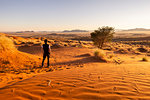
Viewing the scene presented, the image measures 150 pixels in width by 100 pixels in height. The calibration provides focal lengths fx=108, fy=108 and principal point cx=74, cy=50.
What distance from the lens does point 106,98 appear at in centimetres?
258

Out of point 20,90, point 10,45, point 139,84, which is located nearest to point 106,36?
point 10,45

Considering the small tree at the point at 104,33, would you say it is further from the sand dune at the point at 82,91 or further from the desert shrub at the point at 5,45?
the sand dune at the point at 82,91

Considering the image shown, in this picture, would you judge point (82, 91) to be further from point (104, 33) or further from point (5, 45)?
point (104, 33)

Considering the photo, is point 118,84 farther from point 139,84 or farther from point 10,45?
point 10,45

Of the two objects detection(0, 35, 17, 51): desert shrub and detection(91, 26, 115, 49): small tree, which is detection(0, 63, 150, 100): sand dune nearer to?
detection(0, 35, 17, 51): desert shrub

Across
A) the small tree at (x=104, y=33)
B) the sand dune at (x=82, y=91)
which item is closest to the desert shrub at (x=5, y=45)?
the sand dune at (x=82, y=91)

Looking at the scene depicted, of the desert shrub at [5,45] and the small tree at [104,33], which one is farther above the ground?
the small tree at [104,33]

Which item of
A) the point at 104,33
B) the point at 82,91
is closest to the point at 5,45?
the point at 82,91

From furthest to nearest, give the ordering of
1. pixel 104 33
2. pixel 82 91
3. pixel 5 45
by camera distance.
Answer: pixel 104 33, pixel 5 45, pixel 82 91

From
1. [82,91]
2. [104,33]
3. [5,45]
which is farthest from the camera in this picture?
[104,33]

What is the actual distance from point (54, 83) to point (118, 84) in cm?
204

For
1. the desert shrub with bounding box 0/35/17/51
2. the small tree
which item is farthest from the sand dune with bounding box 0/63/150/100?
the small tree

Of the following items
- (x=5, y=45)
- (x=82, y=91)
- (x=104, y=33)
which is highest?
(x=104, y=33)

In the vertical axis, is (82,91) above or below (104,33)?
below
